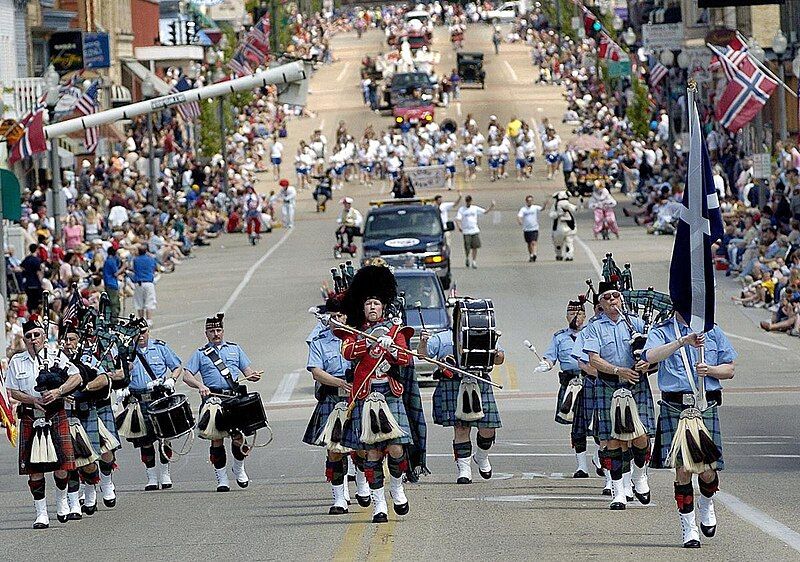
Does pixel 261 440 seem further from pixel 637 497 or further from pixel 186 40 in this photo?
pixel 186 40

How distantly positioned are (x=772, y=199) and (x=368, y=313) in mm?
26323

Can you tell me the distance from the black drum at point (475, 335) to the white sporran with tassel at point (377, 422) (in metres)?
2.02

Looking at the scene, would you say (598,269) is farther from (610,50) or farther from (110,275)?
(610,50)

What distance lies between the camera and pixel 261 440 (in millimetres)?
22078

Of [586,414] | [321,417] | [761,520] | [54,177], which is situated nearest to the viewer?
[761,520]

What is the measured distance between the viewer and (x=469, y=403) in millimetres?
16672

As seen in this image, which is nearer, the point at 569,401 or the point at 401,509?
the point at 401,509

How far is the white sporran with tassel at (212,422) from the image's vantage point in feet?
55.9

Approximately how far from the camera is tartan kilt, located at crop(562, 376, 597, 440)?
51.0 feet

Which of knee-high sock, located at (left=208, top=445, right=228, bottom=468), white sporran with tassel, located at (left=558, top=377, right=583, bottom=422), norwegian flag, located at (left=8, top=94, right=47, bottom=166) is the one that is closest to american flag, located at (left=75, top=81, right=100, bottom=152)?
norwegian flag, located at (left=8, top=94, right=47, bottom=166)

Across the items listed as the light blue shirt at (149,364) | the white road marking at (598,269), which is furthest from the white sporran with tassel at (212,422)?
the white road marking at (598,269)

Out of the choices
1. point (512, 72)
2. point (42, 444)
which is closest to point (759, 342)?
point (42, 444)

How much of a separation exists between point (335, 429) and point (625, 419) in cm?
241

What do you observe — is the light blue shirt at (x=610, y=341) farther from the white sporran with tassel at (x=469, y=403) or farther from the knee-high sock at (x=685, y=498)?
the knee-high sock at (x=685, y=498)
